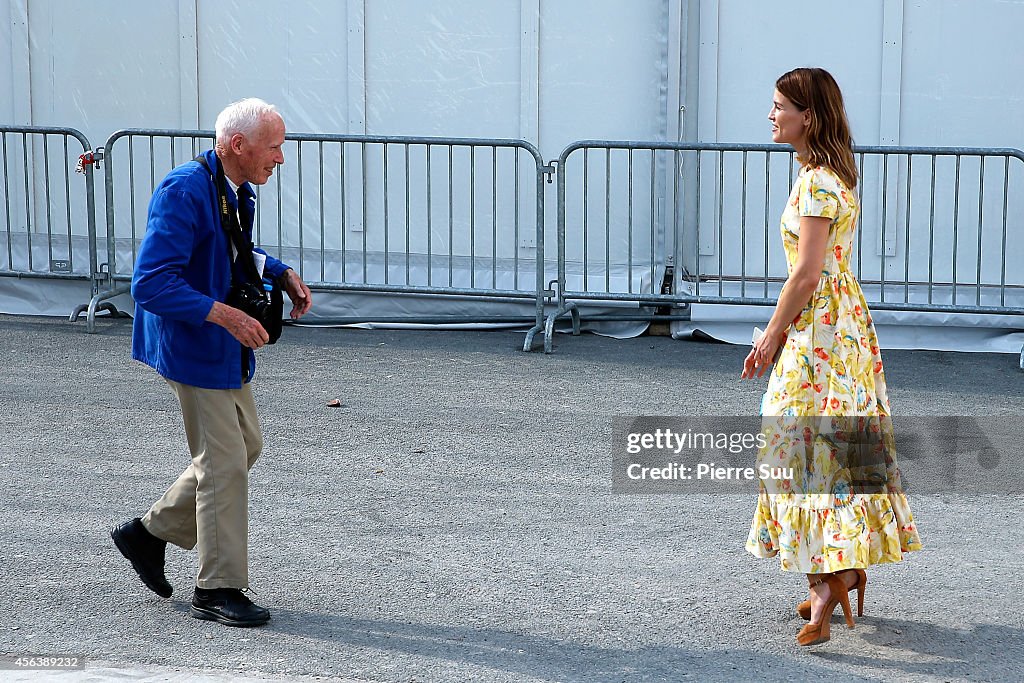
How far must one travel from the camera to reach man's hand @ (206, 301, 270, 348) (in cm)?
463

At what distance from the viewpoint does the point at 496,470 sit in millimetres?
6824

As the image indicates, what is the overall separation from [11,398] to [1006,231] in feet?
20.3

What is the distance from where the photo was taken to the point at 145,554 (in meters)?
5.04

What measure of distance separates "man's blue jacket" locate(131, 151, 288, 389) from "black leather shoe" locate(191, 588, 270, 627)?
2.22ft

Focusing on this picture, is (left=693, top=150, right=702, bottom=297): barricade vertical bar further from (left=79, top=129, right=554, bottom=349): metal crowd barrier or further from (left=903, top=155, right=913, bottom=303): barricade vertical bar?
(left=903, top=155, right=913, bottom=303): barricade vertical bar

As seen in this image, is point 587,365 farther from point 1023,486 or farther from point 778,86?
point 778,86

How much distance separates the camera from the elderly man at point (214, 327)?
15.3ft

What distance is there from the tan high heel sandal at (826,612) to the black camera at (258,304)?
6.23 ft

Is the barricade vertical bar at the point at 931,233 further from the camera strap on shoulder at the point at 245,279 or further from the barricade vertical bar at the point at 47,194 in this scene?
the barricade vertical bar at the point at 47,194

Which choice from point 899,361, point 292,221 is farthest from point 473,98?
point 899,361

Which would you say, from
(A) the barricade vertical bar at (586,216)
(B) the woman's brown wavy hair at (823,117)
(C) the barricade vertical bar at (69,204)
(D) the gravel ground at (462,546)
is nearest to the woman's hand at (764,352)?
(B) the woman's brown wavy hair at (823,117)

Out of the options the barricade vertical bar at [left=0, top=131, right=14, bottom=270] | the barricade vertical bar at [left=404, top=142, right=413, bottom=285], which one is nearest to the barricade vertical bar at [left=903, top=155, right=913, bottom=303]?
the barricade vertical bar at [left=404, top=142, right=413, bottom=285]

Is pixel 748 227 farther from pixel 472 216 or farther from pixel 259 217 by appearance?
pixel 259 217

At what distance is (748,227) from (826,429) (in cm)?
562
